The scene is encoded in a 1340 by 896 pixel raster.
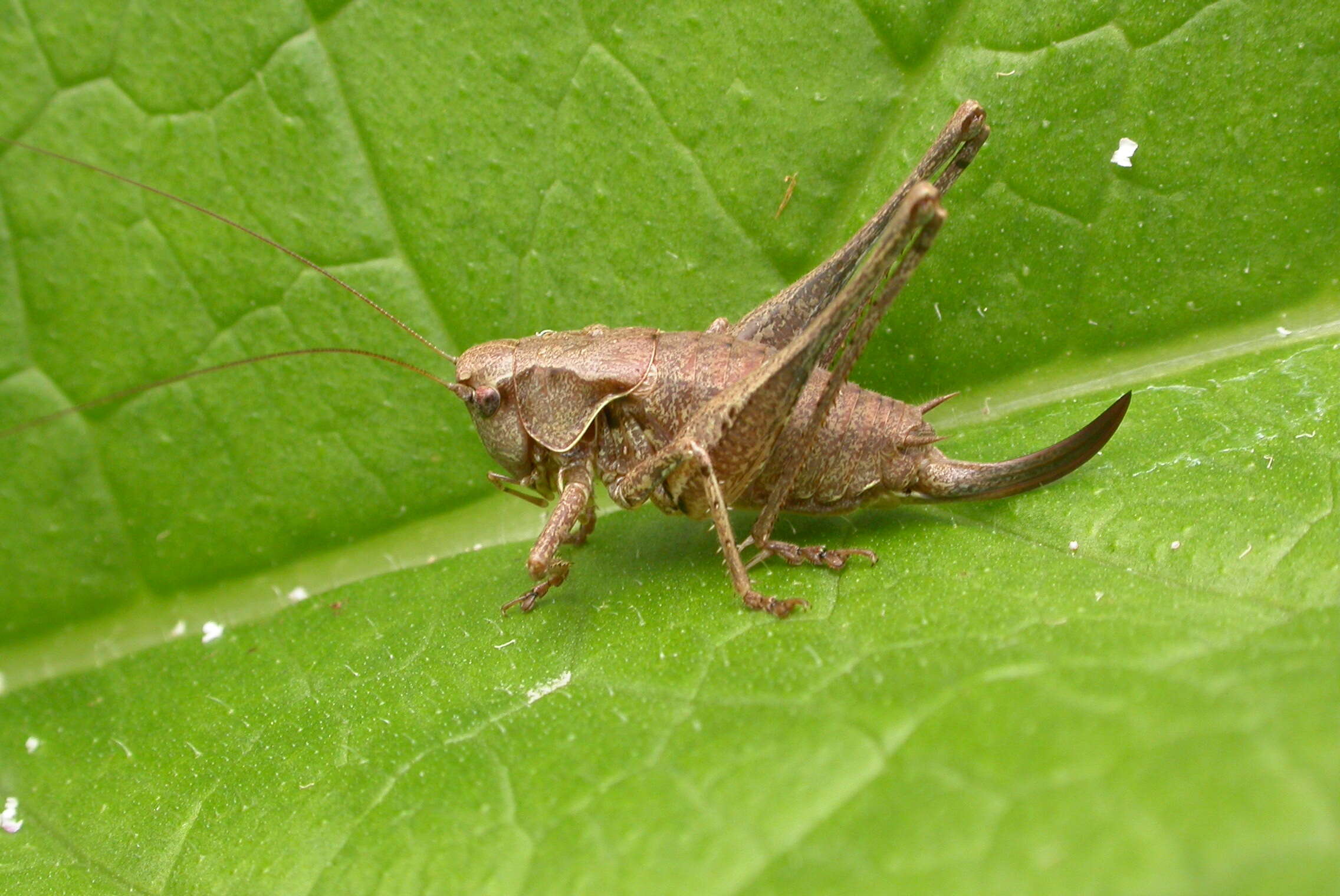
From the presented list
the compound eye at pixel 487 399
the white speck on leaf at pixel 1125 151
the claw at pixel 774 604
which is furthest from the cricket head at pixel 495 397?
the white speck on leaf at pixel 1125 151

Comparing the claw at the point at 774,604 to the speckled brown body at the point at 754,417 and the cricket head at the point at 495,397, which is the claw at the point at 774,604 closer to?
the speckled brown body at the point at 754,417

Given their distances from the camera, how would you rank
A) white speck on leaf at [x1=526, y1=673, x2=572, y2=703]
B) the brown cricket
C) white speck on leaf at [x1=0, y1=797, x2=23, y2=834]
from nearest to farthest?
white speck on leaf at [x1=526, y1=673, x2=572, y2=703]
the brown cricket
white speck on leaf at [x1=0, y1=797, x2=23, y2=834]

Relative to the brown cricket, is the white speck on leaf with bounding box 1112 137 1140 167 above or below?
above

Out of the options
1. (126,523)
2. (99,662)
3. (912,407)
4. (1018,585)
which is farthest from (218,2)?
(1018,585)

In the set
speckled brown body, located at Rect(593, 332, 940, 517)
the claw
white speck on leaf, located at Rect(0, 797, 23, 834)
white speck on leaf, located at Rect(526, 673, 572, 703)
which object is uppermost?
speckled brown body, located at Rect(593, 332, 940, 517)

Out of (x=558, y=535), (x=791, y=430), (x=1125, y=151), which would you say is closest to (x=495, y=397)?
(x=558, y=535)

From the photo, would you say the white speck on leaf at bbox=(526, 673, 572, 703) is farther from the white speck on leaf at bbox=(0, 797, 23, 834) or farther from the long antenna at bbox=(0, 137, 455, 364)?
the white speck on leaf at bbox=(0, 797, 23, 834)

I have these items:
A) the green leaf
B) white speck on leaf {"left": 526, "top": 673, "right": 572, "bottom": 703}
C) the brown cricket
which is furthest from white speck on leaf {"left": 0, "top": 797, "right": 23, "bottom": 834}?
white speck on leaf {"left": 526, "top": 673, "right": 572, "bottom": 703}
